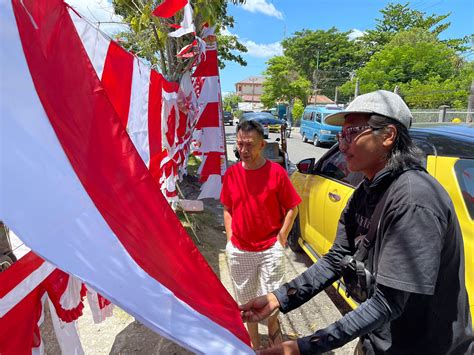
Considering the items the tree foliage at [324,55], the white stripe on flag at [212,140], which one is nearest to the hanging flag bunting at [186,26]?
the white stripe on flag at [212,140]

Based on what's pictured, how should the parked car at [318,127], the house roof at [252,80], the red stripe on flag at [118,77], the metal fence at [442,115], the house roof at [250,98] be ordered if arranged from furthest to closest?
the house roof at [252,80] < the house roof at [250,98] < the metal fence at [442,115] < the parked car at [318,127] < the red stripe on flag at [118,77]

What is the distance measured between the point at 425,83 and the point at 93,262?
30028 mm

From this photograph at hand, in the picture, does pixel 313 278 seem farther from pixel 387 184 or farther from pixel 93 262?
pixel 93 262

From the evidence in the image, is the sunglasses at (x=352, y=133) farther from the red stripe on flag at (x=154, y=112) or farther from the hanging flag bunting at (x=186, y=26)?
the hanging flag bunting at (x=186, y=26)

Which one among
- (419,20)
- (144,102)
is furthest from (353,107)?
(419,20)

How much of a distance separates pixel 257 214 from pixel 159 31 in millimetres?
3427

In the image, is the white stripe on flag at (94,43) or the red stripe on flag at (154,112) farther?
the red stripe on flag at (154,112)

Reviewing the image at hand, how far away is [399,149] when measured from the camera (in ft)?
4.24

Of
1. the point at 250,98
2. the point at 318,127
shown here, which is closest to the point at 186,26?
the point at 318,127

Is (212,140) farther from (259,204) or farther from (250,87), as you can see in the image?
(250,87)

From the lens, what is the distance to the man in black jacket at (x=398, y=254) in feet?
3.57

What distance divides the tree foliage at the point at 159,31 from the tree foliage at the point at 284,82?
35676 millimetres

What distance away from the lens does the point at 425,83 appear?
2595 centimetres

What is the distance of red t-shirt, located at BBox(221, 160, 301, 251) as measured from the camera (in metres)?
2.53
